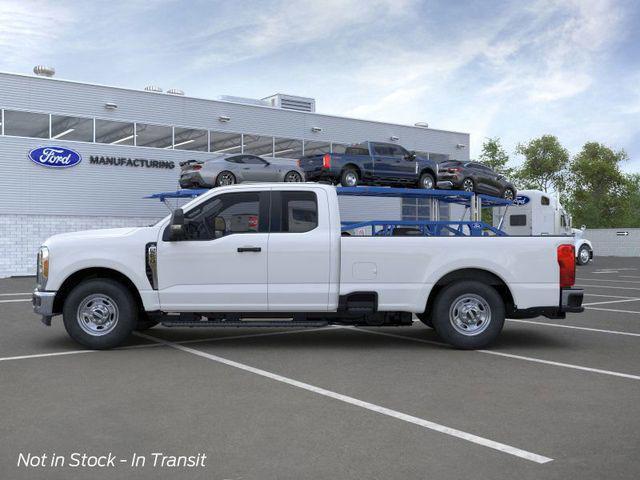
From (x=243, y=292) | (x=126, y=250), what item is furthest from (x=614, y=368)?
(x=126, y=250)

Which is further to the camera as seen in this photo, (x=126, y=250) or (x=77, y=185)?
(x=77, y=185)

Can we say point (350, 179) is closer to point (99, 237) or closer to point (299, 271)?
point (299, 271)

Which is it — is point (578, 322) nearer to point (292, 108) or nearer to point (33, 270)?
point (33, 270)

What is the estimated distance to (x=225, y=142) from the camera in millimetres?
32344

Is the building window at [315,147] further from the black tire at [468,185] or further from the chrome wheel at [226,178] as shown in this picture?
the black tire at [468,185]

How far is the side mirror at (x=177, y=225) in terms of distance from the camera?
822 centimetres

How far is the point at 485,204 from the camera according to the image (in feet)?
81.4

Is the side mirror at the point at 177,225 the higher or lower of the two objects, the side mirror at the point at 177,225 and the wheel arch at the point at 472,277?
the higher

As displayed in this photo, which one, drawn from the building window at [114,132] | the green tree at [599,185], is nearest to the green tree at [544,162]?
the green tree at [599,185]

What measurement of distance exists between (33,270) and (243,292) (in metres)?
22.0

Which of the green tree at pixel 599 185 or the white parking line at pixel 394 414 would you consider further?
the green tree at pixel 599 185

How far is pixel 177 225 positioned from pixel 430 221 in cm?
555

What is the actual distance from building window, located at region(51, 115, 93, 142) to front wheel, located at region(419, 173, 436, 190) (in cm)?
1553

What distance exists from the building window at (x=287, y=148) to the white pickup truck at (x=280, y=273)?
82.9ft
